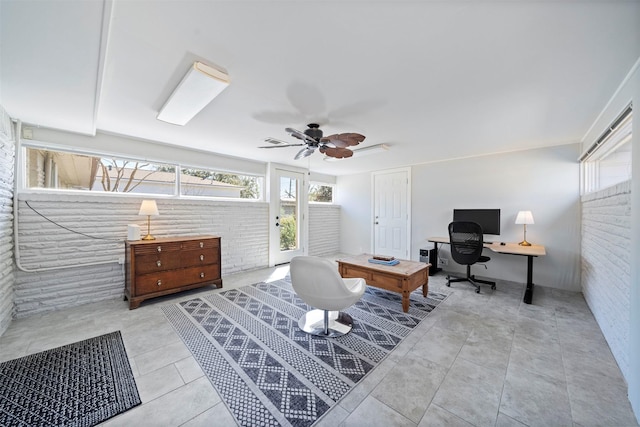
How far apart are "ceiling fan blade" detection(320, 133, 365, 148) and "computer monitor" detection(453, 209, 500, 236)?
3030 mm

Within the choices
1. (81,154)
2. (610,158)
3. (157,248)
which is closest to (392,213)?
(610,158)

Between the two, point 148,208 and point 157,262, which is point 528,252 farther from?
point 148,208

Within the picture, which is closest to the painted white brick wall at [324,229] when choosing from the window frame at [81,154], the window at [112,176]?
the window at [112,176]

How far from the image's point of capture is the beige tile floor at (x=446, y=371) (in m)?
1.47

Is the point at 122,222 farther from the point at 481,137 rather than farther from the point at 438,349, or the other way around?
the point at 481,137

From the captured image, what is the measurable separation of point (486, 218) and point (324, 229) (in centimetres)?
375

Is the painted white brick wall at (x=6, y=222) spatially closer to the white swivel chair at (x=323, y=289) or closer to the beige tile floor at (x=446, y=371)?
the beige tile floor at (x=446, y=371)

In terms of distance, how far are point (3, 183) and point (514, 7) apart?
4565mm

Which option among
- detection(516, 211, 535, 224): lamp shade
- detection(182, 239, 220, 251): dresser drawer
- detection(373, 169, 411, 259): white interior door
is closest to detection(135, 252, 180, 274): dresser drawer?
detection(182, 239, 220, 251): dresser drawer

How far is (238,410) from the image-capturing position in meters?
1.50

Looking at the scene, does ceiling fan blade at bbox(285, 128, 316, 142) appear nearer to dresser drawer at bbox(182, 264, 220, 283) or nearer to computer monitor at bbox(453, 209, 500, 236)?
dresser drawer at bbox(182, 264, 220, 283)

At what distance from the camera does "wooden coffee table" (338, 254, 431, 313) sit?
2916 mm

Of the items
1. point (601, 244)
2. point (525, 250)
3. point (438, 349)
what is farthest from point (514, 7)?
point (525, 250)

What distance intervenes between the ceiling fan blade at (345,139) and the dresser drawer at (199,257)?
2465 millimetres
